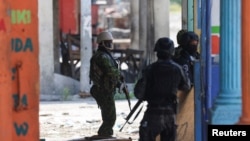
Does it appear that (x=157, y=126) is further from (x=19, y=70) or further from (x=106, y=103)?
(x=106, y=103)

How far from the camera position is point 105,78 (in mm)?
9930

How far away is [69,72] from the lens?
2073cm

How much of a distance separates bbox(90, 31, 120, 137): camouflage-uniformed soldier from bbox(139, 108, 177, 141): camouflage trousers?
2.36 metres

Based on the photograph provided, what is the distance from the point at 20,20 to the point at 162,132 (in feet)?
8.50

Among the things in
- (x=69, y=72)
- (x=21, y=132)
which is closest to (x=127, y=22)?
(x=69, y=72)

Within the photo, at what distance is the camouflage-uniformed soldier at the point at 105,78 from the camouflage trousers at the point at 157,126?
2.36 metres

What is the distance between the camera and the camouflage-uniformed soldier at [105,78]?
9.86 metres

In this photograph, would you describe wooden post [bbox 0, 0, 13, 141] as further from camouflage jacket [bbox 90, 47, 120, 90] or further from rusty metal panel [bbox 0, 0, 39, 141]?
camouflage jacket [bbox 90, 47, 120, 90]

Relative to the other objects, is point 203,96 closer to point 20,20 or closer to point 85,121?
point 20,20

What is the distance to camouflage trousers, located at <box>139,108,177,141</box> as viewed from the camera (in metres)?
7.47

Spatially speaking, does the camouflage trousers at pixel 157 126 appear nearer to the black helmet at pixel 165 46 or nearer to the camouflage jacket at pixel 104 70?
the black helmet at pixel 165 46

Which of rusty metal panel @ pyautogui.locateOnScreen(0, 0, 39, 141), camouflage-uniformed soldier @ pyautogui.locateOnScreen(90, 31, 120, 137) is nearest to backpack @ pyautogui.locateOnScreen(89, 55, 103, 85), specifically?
camouflage-uniformed soldier @ pyautogui.locateOnScreen(90, 31, 120, 137)

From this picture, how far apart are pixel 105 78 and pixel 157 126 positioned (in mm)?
2576

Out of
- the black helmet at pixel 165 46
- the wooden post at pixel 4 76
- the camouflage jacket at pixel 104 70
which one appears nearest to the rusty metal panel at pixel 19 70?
the wooden post at pixel 4 76
